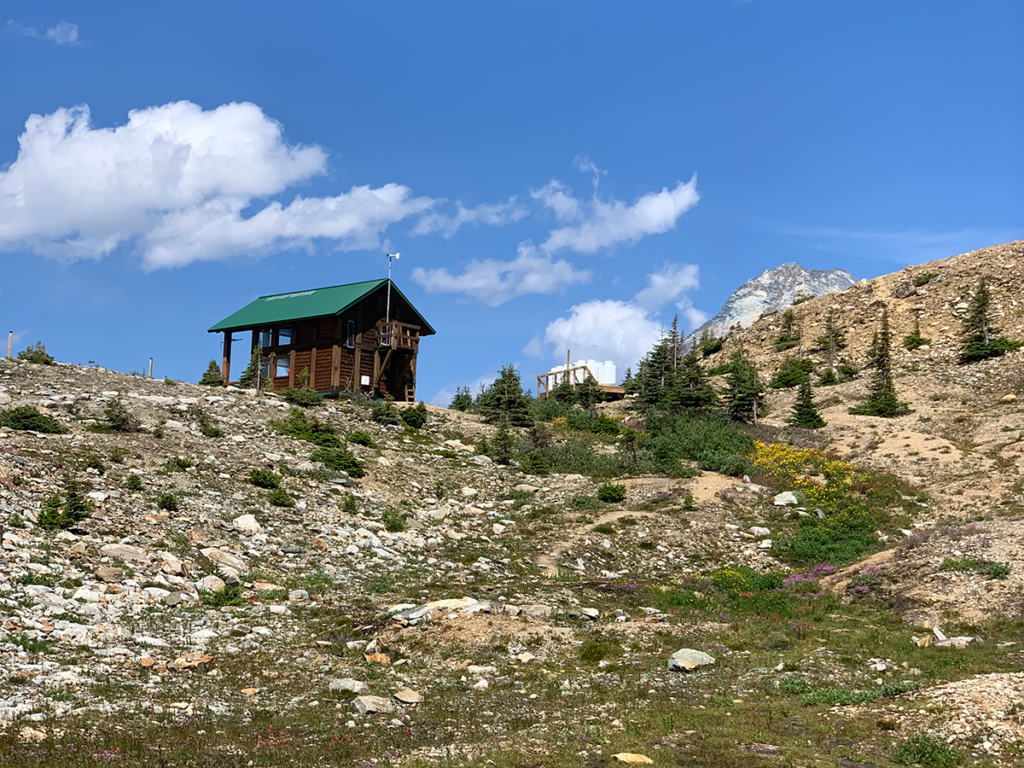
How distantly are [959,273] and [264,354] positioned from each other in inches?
2063

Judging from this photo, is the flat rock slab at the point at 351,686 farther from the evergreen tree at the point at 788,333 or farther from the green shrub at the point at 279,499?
the evergreen tree at the point at 788,333

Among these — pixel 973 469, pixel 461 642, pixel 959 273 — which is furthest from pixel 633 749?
pixel 959 273

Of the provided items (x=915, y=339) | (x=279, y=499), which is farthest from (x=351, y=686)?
(x=915, y=339)

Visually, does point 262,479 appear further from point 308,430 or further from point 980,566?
point 980,566

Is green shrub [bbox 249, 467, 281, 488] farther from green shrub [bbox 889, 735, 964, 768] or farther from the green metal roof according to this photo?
green shrub [bbox 889, 735, 964, 768]

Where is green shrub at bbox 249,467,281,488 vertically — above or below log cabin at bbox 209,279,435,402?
below

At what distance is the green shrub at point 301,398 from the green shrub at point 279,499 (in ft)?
46.2

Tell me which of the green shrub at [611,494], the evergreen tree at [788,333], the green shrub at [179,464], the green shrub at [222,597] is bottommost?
the green shrub at [222,597]

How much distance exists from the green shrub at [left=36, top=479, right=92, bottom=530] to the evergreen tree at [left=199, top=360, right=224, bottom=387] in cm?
2477

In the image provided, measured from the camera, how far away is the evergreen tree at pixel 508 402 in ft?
141

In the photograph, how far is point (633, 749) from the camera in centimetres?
1112

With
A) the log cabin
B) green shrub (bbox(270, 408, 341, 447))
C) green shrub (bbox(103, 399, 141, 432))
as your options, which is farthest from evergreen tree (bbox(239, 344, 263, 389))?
green shrub (bbox(103, 399, 141, 432))

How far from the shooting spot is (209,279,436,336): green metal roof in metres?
46.0

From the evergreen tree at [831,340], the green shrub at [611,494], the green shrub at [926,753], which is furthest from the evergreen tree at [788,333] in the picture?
the green shrub at [926,753]
